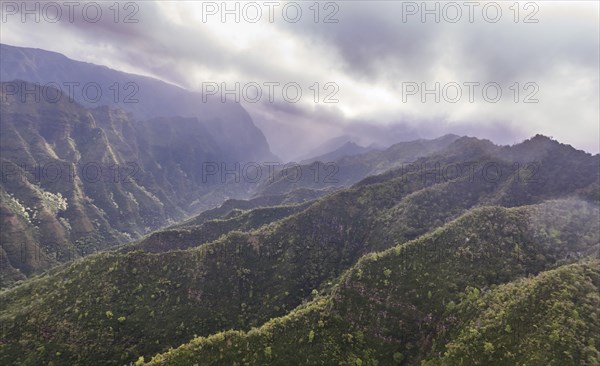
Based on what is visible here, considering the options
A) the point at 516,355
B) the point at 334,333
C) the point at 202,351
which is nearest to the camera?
the point at 516,355

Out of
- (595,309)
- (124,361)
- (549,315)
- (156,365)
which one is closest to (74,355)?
(124,361)

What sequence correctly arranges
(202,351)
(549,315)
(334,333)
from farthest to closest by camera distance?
1. (334,333)
2. (202,351)
3. (549,315)

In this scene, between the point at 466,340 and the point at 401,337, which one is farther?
the point at 401,337

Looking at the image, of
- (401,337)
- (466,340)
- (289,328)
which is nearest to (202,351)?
(289,328)

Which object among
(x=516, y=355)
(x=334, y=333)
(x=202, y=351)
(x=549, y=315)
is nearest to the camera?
(x=516, y=355)

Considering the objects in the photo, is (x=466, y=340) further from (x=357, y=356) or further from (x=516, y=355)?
(x=357, y=356)

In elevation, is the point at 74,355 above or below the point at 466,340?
below

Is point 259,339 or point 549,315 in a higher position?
point 549,315

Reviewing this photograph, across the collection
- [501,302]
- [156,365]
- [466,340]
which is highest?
[501,302]

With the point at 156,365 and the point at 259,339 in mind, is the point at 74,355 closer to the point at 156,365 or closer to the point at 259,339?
the point at 156,365
